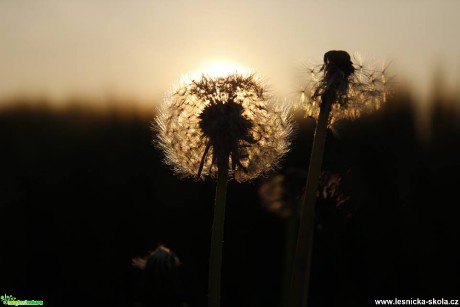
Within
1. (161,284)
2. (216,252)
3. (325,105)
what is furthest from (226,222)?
(216,252)

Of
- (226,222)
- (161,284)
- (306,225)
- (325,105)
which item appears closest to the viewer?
(306,225)

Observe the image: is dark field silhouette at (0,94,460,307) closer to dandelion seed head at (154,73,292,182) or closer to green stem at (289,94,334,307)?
dandelion seed head at (154,73,292,182)

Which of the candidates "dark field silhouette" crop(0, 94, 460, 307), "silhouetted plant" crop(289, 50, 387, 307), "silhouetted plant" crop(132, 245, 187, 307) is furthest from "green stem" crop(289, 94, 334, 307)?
"dark field silhouette" crop(0, 94, 460, 307)

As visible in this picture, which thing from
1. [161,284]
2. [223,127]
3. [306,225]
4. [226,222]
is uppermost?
[223,127]

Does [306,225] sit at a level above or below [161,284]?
above

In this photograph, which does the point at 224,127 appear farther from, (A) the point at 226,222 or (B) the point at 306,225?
(A) the point at 226,222

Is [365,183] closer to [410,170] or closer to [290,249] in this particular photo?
[410,170]

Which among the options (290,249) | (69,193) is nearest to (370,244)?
(290,249)
